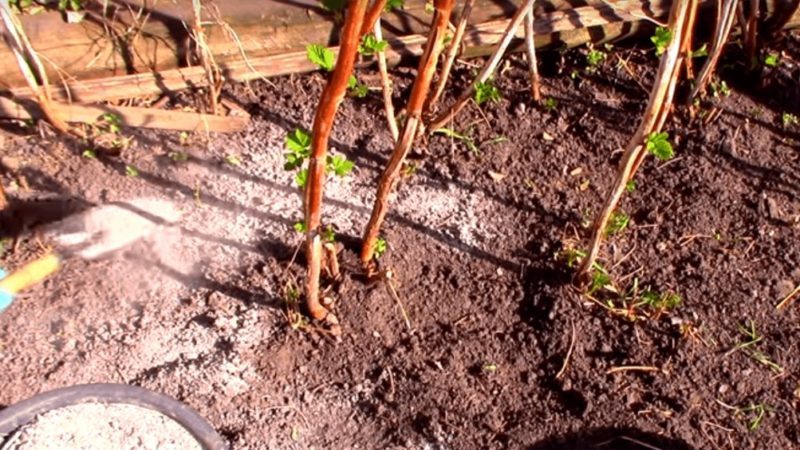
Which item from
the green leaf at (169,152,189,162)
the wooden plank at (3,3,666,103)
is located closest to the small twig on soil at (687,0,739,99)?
the wooden plank at (3,3,666,103)

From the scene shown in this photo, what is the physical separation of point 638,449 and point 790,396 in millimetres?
438

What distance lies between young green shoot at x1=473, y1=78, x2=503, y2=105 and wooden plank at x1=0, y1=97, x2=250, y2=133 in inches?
27.4

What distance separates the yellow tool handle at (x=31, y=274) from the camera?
236cm

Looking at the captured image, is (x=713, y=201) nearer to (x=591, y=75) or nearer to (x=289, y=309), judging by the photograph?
(x=591, y=75)

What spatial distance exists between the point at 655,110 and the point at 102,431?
4.64 ft

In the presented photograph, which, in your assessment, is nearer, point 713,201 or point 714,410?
point 714,410

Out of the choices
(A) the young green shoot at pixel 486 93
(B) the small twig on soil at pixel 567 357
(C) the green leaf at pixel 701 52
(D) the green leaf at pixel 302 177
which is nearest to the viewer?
(D) the green leaf at pixel 302 177

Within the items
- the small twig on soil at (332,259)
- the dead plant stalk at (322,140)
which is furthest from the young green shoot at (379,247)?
the dead plant stalk at (322,140)

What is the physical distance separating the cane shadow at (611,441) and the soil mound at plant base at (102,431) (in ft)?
2.78

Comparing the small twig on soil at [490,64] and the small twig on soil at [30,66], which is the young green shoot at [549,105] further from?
the small twig on soil at [30,66]

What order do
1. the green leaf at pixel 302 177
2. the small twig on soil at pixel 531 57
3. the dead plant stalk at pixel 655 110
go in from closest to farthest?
the dead plant stalk at pixel 655 110 → the green leaf at pixel 302 177 → the small twig on soil at pixel 531 57

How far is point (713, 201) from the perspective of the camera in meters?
2.70

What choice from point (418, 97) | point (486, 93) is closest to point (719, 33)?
point (486, 93)

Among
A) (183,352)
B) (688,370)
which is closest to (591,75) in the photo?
(688,370)
